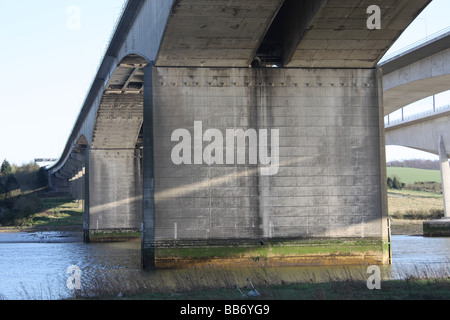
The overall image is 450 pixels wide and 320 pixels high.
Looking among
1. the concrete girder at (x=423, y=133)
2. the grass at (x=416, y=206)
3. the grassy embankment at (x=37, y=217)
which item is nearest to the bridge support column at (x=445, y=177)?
the concrete girder at (x=423, y=133)

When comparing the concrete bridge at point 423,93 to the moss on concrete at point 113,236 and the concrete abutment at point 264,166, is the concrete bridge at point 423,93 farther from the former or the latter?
the moss on concrete at point 113,236

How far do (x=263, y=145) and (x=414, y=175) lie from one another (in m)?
125

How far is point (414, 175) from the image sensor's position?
146 meters

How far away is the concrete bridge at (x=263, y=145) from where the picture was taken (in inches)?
1045

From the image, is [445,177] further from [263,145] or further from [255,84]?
[255,84]

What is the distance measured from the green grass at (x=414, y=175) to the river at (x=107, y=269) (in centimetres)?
9437

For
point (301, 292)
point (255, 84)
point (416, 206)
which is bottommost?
point (301, 292)

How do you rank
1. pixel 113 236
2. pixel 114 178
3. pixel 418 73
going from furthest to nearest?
pixel 114 178, pixel 113 236, pixel 418 73

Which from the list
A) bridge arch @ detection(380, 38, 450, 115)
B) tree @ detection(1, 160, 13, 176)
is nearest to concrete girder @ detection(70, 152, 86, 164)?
bridge arch @ detection(380, 38, 450, 115)

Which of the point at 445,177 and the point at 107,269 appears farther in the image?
the point at 445,177

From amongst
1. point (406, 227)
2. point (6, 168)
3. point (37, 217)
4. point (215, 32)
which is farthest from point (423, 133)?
point (6, 168)

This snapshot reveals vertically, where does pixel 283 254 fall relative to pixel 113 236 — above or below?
above
